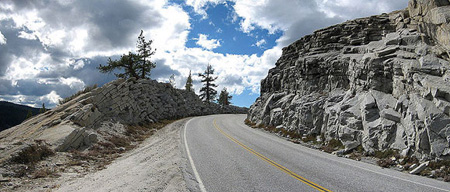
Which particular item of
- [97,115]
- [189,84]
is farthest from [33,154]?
[189,84]

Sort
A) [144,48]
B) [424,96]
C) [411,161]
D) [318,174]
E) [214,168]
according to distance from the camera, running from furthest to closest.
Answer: [144,48]
[424,96]
[411,161]
[214,168]
[318,174]

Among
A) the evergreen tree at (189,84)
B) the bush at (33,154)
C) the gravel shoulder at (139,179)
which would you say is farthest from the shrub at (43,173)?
the evergreen tree at (189,84)

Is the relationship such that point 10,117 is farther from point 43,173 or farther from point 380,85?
point 380,85

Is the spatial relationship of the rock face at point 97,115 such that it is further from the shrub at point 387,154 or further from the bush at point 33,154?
the shrub at point 387,154

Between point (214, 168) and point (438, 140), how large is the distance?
10.1 m

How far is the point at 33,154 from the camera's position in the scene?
11195 mm

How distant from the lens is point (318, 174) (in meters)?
8.83

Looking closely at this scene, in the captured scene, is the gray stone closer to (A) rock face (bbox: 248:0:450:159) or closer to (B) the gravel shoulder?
(A) rock face (bbox: 248:0:450:159)

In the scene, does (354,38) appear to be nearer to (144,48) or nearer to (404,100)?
(404,100)

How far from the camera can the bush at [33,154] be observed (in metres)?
10.5

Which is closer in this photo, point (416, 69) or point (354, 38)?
point (416, 69)

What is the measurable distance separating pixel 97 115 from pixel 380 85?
2198 cm

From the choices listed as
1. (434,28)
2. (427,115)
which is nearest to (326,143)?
(427,115)

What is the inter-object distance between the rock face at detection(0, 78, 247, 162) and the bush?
1.29 ft
